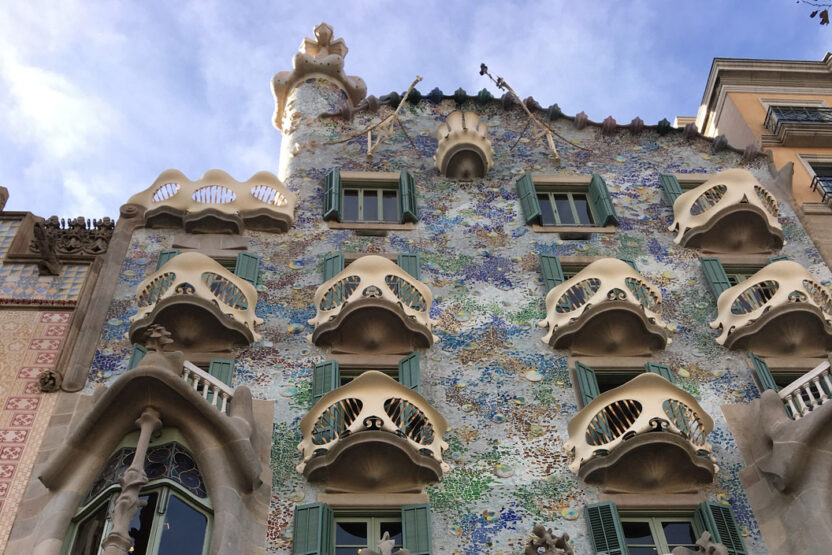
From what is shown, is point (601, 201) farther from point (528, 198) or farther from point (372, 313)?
point (372, 313)

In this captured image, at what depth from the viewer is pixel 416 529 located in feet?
50.1

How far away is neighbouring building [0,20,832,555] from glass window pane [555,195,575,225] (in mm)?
45

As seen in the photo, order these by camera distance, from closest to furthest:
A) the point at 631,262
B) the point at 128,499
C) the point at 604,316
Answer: the point at 128,499 < the point at 604,316 < the point at 631,262

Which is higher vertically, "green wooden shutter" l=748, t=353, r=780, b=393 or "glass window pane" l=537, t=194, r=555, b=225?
"glass window pane" l=537, t=194, r=555, b=225

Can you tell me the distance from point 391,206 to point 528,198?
2.69 metres

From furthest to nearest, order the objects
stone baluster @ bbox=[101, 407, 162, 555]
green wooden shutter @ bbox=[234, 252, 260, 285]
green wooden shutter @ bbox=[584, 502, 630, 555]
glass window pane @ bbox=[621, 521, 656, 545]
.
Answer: green wooden shutter @ bbox=[234, 252, 260, 285] → glass window pane @ bbox=[621, 521, 656, 545] → green wooden shutter @ bbox=[584, 502, 630, 555] → stone baluster @ bbox=[101, 407, 162, 555]

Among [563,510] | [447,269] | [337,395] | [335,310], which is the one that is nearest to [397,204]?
[447,269]

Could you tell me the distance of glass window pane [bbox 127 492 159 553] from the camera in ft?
45.1

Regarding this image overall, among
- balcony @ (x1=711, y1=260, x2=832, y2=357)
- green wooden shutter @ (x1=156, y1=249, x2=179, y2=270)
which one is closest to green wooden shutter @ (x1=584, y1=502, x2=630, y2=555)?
balcony @ (x1=711, y1=260, x2=832, y2=357)

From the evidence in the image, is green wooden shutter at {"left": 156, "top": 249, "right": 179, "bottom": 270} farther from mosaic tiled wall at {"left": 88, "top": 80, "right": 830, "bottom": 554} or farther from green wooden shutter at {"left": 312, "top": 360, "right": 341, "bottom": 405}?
green wooden shutter at {"left": 312, "top": 360, "right": 341, "bottom": 405}

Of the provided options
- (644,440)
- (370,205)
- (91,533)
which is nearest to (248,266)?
(370,205)

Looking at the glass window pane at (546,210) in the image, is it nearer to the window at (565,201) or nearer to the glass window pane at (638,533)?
the window at (565,201)

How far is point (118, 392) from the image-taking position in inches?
592

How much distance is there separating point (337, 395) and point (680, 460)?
486cm
